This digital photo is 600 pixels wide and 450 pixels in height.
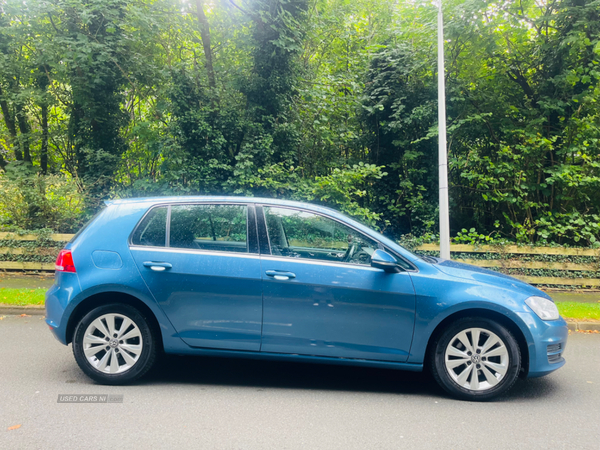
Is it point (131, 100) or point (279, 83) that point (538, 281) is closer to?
point (279, 83)

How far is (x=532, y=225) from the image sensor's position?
10945 millimetres

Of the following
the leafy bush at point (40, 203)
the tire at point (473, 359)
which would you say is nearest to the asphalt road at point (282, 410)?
the tire at point (473, 359)

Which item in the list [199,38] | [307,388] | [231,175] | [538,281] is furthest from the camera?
[199,38]

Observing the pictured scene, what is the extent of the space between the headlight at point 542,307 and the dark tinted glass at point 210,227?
107 inches

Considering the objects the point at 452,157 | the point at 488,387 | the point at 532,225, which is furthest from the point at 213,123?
the point at 488,387

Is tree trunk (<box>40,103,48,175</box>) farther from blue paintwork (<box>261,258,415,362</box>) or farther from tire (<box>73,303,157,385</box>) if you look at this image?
blue paintwork (<box>261,258,415,362</box>)

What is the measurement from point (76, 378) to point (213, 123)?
821cm

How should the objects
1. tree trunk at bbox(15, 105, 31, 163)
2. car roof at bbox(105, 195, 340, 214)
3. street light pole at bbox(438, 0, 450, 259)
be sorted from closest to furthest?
car roof at bbox(105, 195, 340, 214), street light pole at bbox(438, 0, 450, 259), tree trunk at bbox(15, 105, 31, 163)

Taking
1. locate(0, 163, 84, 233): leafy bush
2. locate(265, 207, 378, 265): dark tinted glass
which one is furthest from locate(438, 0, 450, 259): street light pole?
locate(0, 163, 84, 233): leafy bush

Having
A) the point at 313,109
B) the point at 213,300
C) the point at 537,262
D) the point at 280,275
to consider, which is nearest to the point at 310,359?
the point at 280,275

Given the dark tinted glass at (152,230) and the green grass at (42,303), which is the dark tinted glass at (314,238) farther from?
the green grass at (42,303)

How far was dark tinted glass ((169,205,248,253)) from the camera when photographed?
14.4ft

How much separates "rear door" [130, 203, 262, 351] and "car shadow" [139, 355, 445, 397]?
0.59m

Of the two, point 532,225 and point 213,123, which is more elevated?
point 213,123
